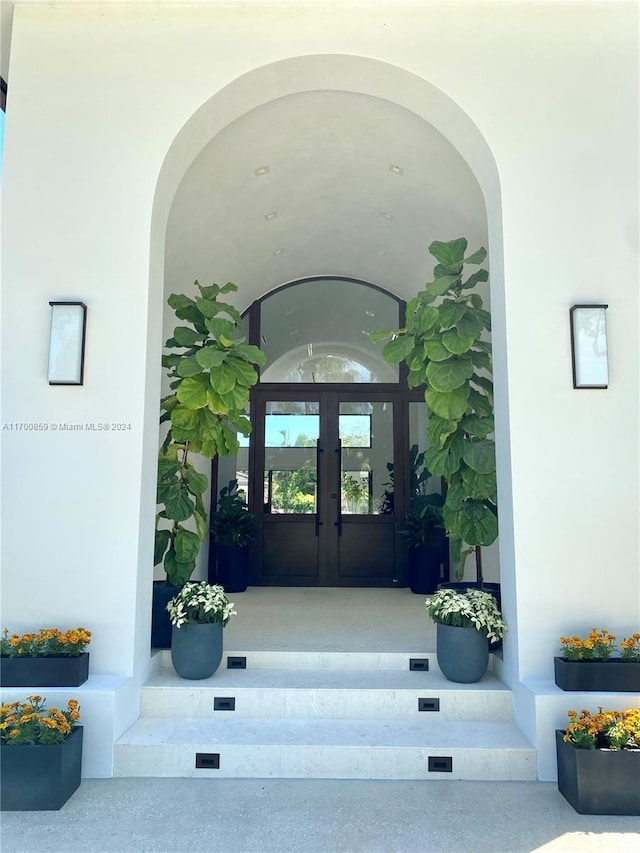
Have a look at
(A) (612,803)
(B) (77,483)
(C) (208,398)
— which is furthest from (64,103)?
(A) (612,803)

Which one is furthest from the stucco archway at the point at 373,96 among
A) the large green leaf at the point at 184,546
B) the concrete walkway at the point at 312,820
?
the large green leaf at the point at 184,546

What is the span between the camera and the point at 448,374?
3.65m

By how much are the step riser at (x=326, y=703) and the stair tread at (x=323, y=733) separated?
4cm

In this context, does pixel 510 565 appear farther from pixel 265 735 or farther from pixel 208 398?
pixel 208 398

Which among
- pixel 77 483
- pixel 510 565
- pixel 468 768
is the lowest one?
pixel 468 768

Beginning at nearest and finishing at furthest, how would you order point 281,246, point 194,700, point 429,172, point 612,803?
point 612,803
point 194,700
point 429,172
point 281,246

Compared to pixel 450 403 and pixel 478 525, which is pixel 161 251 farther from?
pixel 478 525

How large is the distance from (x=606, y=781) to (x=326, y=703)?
4.56 feet

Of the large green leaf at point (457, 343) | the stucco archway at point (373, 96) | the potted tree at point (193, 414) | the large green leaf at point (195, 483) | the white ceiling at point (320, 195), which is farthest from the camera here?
the white ceiling at point (320, 195)

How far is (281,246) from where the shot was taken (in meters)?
5.82

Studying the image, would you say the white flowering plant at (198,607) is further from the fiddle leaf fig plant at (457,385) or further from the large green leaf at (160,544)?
the fiddle leaf fig plant at (457,385)

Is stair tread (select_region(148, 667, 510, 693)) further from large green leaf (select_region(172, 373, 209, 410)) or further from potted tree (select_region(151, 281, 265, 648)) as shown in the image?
large green leaf (select_region(172, 373, 209, 410))

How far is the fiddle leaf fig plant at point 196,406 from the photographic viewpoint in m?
3.77

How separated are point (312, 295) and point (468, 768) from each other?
16.6 feet
